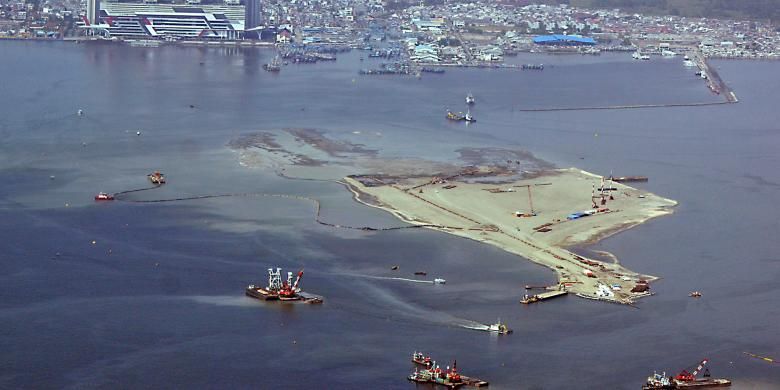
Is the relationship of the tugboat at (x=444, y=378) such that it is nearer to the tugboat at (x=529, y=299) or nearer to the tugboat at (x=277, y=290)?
the tugboat at (x=529, y=299)

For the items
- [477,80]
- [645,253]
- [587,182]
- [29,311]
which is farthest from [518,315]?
[477,80]

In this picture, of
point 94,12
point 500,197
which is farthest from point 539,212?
point 94,12

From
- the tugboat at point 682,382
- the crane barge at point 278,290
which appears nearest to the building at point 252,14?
the crane barge at point 278,290

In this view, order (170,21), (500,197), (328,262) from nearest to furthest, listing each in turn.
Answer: (328,262) → (500,197) → (170,21)

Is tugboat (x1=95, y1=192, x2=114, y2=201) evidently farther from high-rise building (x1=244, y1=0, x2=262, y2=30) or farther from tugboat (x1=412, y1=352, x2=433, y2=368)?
high-rise building (x1=244, y1=0, x2=262, y2=30)

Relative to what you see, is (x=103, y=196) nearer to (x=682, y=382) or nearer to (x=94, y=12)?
(x=682, y=382)

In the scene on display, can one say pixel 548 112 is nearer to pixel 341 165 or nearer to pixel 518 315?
pixel 341 165
